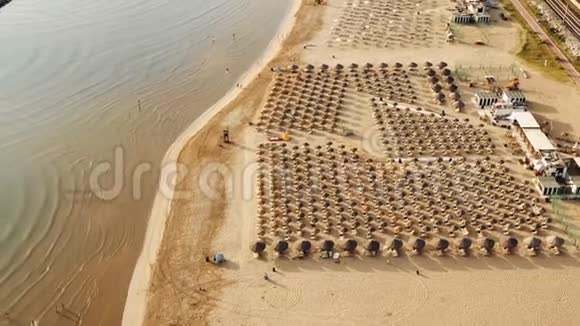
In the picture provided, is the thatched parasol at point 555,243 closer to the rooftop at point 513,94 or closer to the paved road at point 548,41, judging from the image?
the rooftop at point 513,94

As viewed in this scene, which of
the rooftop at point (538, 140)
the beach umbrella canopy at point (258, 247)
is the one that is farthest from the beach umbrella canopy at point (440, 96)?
the beach umbrella canopy at point (258, 247)

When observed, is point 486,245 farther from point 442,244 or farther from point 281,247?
point 281,247

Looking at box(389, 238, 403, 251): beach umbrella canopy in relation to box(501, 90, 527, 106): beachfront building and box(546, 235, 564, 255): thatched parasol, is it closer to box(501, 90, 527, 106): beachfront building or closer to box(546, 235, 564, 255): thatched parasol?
box(546, 235, 564, 255): thatched parasol

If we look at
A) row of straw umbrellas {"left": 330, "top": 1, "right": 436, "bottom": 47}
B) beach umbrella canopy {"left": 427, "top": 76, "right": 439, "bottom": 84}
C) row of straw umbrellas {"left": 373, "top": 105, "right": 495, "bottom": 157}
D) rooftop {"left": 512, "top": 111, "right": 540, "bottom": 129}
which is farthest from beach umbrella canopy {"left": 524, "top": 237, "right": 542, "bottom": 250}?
row of straw umbrellas {"left": 330, "top": 1, "right": 436, "bottom": 47}

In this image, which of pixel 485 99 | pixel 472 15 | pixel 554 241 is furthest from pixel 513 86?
pixel 554 241

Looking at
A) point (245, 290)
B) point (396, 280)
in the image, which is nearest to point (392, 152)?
point (396, 280)
